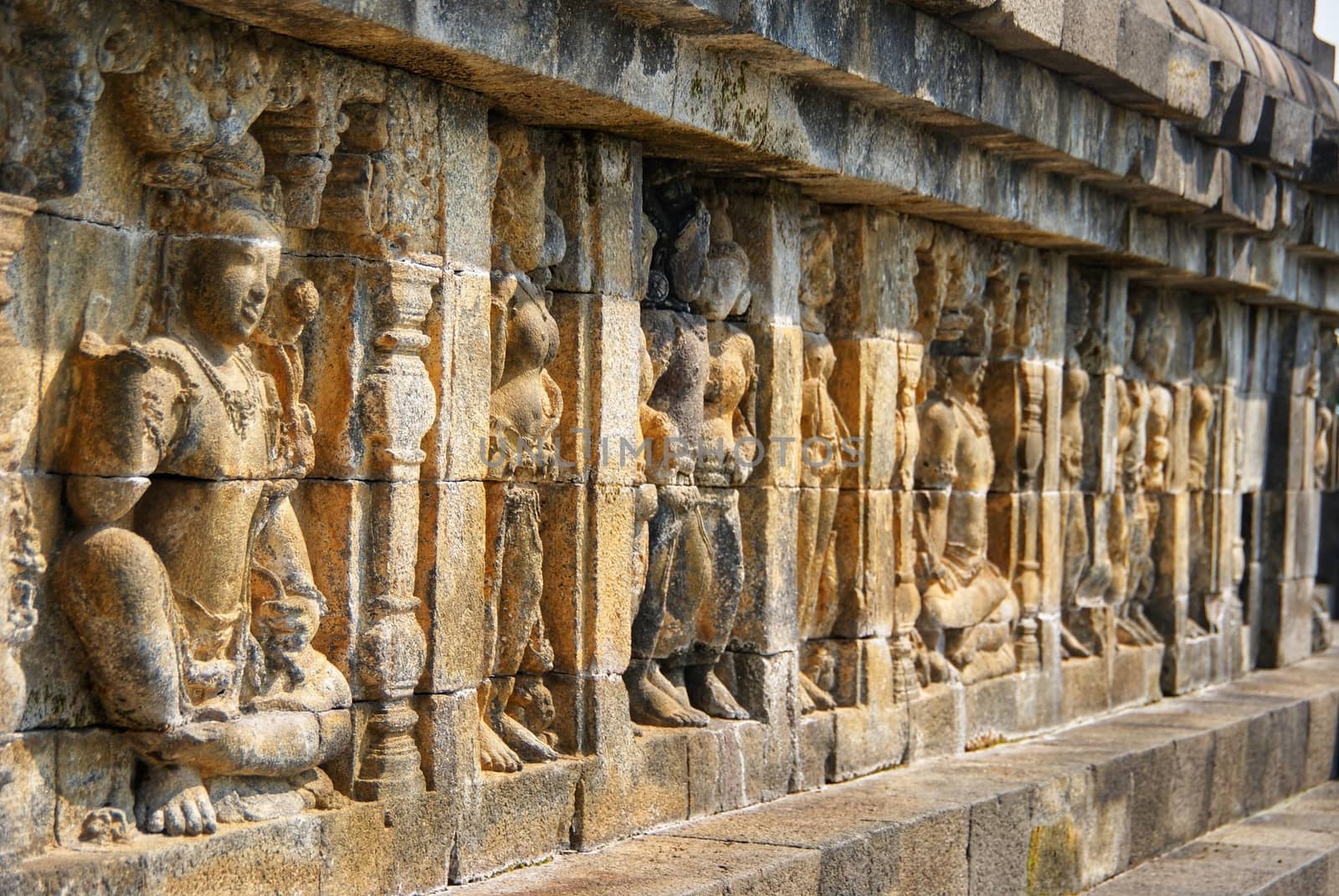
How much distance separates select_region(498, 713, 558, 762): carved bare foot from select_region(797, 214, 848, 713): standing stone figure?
2017 mm

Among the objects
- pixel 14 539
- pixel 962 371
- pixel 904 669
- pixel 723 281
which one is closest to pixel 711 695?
pixel 904 669

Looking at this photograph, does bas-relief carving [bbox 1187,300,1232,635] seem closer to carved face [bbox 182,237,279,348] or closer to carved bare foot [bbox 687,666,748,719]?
carved bare foot [bbox 687,666,748,719]

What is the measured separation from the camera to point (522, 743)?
662cm

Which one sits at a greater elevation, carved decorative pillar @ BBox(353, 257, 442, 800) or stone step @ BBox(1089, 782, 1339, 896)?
carved decorative pillar @ BBox(353, 257, 442, 800)

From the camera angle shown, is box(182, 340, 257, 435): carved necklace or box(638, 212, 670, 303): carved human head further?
box(638, 212, 670, 303): carved human head

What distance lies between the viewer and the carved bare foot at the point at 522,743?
6.63 meters

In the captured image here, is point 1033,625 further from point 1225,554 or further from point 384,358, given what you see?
point 384,358

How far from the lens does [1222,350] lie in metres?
13.1

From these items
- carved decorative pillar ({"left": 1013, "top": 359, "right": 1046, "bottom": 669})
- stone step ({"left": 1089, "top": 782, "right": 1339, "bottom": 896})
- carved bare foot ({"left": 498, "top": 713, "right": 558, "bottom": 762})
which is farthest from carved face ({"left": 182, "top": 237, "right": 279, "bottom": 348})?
carved decorative pillar ({"left": 1013, "top": 359, "right": 1046, "bottom": 669})

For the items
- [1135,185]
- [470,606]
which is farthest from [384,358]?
[1135,185]

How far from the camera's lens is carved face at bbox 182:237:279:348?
17.3 ft

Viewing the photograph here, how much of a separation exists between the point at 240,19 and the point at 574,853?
9.76 ft

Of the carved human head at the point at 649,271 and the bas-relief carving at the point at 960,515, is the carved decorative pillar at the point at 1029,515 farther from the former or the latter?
the carved human head at the point at 649,271

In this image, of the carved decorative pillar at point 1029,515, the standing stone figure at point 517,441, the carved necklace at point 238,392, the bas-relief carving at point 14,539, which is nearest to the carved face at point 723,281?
the standing stone figure at point 517,441
